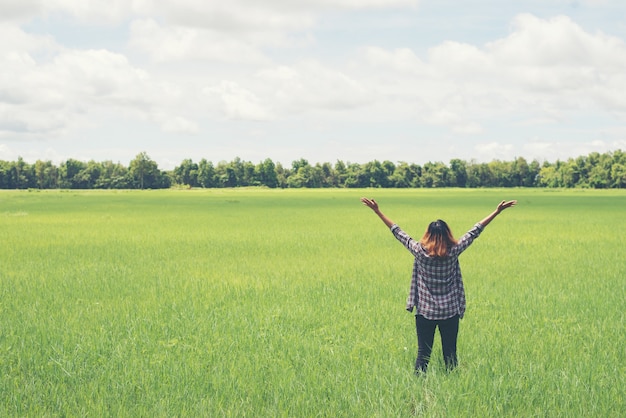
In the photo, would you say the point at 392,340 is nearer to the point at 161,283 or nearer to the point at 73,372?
the point at 73,372

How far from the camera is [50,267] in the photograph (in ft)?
50.0

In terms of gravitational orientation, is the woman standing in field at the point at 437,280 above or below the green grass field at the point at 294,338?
above

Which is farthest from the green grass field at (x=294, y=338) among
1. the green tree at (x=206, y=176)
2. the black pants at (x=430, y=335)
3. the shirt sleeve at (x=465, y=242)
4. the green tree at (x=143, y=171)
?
the green tree at (x=206, y=176)

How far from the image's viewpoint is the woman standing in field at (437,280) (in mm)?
5438

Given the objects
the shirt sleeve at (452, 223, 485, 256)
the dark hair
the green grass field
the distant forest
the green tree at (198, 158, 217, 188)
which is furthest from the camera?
the green tree at (198, 158, 217, 188)

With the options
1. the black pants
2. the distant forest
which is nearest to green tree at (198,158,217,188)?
the distant forest

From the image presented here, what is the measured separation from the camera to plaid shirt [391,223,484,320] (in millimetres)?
5570

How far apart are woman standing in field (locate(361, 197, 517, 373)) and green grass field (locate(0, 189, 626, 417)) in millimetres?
683

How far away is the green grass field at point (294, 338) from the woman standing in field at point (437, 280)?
0.68m

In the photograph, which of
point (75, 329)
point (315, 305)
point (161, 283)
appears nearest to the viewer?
point (75, 329)

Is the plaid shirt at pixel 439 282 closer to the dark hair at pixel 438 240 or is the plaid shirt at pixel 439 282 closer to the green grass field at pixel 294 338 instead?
the dark hair at pixel 438 240

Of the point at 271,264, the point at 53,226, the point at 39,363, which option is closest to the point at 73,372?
the point at 39,363

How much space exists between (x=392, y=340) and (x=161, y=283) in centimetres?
658

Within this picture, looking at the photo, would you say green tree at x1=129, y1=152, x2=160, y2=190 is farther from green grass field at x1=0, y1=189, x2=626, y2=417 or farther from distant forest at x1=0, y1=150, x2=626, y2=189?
green grass field at x1=0, y1=189, x2=626, y2=417
